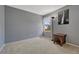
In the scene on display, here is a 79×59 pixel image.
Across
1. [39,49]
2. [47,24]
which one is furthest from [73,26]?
[47,24]

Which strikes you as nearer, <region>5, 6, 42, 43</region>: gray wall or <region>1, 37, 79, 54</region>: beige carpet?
<region>1, 37, 79, 54</region>: beige carpet

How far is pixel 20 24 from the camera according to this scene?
5.16 metres

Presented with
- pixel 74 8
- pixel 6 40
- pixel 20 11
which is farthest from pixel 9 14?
pixel 74 8

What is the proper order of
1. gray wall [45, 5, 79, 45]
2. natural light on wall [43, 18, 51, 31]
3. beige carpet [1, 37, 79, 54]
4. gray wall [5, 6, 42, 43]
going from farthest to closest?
1. natural light on wall [43, 18, 51, 31]
2. gray wall [5, 6, 42, 43]
3. gray wall [45, 5, 79, 45]
4. beige carpet [1, 37, 79, 54]

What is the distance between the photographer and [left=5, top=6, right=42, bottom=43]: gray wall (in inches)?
175

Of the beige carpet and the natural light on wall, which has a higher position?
the natural light on wall

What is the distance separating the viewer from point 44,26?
730 cm

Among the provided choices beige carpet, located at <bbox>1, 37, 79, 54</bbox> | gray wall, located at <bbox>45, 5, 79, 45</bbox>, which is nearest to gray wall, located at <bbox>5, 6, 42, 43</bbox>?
beige carpet, located at <bbox>1, 37, 79, 54</bbox>

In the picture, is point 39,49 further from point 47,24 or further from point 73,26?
point 47,24

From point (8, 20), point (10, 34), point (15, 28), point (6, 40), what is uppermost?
point (8, 20)

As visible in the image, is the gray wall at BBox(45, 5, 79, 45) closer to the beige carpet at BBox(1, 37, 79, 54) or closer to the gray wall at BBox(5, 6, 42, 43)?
the beige carpet at BBox(1, 37, 79, 54)

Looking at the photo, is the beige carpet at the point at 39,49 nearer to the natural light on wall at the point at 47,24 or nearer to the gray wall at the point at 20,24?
the gray wall at the point at 20,24
